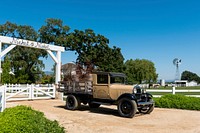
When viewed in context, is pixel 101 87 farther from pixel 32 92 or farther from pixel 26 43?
pixel 32 92

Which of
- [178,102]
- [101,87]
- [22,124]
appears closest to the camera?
[22,124]

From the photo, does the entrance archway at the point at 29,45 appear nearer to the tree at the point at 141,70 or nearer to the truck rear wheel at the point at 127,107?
the truck rear wheel at the point at 127,107

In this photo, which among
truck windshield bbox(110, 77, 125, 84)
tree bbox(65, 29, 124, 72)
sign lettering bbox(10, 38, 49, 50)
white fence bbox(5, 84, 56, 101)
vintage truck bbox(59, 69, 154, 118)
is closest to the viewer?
vintage truck bbox(59, 69, 154, 118)

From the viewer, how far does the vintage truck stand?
31.2 ft

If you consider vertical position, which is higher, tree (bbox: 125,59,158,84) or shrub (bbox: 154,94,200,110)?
tree (bbox: 125,59,158,84)

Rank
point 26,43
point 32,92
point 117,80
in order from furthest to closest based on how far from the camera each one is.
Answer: point 32,92
point 26,43
point 117,80

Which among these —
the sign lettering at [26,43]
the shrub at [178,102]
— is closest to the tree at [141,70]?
the sign lettering at [26,43]

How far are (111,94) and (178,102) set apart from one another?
13.9ft

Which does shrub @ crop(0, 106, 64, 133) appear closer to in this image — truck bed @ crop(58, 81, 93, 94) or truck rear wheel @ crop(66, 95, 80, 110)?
truck bed @ crop(58, 81, 93, 94)

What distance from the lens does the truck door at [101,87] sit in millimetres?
10348

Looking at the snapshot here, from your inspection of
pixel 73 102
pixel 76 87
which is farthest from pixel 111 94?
pixel 73 102

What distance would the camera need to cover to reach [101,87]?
1048 cm

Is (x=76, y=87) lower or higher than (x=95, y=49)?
lower

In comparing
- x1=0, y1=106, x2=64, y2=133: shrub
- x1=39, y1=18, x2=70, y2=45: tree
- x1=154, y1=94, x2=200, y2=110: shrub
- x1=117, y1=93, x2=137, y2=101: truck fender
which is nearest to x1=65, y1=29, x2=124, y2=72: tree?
x1=39, y1=18, x2=70, y2=45: tree
